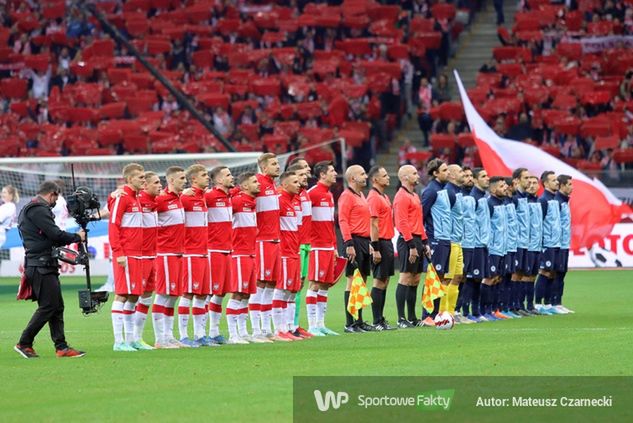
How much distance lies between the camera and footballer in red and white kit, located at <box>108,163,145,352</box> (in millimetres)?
15570

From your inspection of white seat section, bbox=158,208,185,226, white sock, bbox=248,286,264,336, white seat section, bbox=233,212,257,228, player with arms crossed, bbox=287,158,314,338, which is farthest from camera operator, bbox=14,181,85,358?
player with arms crossed, bbox=287,158,314,338

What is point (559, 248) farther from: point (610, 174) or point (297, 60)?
point (297, 60)

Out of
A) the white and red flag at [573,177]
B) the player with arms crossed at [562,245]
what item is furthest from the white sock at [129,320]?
the white and red flag at [573,177]

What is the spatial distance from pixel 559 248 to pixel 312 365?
882cm

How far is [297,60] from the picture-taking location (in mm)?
39719

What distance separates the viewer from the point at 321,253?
17.9 meters

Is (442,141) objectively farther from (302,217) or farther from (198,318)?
(198,318)

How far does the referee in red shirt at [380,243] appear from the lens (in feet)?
59.8

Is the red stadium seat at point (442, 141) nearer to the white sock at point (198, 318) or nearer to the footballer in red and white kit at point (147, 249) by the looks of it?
the white sock at point (198, 318)

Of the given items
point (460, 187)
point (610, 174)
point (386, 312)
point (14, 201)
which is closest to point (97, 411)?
point (460, 187)

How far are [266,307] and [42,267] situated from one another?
311cm

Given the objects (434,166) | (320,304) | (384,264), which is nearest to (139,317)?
(320,304)

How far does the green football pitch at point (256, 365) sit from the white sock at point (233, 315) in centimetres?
60

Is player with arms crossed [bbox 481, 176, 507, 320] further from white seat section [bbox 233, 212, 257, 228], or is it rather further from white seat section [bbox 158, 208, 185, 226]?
white seat section [bbox 158, 208, 185, 226]
